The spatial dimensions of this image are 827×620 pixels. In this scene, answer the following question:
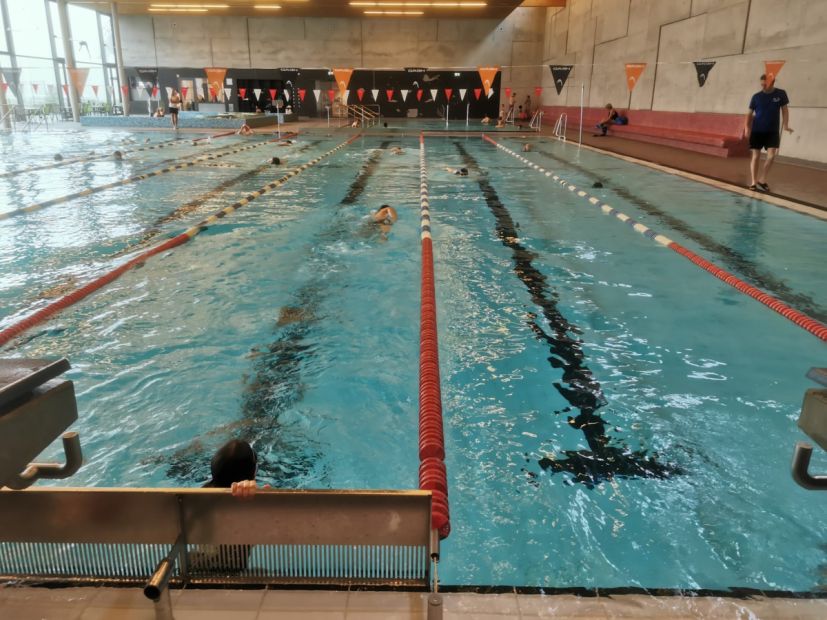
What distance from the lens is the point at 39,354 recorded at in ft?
11.6

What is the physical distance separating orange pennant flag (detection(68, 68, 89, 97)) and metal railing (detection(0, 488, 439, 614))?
22.7 m

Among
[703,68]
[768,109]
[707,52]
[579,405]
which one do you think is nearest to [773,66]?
[703,68]

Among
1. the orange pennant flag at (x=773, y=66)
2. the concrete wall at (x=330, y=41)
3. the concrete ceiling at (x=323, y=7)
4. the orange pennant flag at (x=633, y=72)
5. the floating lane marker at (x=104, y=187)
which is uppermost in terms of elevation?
the concrete ceiling at (x=323, y=7)

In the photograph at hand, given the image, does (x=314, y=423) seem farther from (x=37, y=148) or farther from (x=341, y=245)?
(x=37, y=148)

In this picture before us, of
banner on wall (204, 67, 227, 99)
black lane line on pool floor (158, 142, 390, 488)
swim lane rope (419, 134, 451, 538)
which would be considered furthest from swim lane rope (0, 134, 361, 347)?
banner on wall (204, 67, 227, 99)

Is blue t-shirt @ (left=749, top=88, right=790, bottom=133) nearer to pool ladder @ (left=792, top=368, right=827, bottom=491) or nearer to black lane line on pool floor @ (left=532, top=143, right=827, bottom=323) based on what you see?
black lane line on pool floor @ (left=532, top=143, right=827, bottom=323)

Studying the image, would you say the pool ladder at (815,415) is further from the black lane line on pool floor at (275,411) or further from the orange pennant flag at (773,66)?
the orange pennant flag at (773,66)

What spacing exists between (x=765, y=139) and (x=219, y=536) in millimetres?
8329

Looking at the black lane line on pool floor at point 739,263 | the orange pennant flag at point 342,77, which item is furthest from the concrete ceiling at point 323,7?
the black lane line on pool floor at point 739,263

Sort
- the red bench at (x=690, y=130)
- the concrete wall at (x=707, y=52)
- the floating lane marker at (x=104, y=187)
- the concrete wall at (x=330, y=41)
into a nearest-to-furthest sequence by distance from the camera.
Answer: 1. the floating lane marker at (x=104, y=187)
2. the concrete wall at (x=707, y=52)
3. the red bench at (x=690, y=130)
4. the concrete wall at (x=330, y=41)

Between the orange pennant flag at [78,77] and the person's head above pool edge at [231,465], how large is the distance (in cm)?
2241

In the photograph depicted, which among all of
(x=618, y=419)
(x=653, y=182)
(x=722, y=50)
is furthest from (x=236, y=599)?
(x=722, y=50)

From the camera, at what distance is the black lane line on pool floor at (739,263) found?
4.35 metres

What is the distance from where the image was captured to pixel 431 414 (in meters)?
2.55
